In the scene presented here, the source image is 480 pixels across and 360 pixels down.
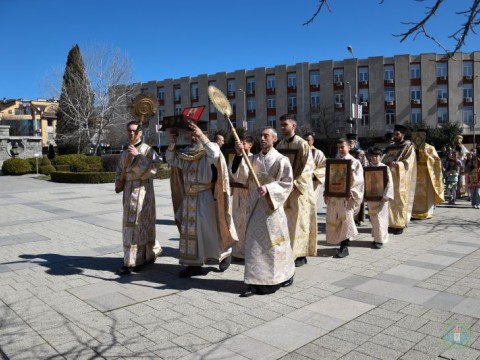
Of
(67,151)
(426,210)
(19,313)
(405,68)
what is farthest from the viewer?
(405,68)

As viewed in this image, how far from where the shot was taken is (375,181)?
28.4 feet

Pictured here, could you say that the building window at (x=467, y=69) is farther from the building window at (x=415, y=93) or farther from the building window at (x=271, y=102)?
the building window at (x=271, y=102)

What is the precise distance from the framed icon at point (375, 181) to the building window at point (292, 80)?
5163 centimetres

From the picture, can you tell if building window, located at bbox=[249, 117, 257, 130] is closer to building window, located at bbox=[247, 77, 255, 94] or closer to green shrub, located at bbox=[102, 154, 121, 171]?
building window, located at bbox=[247, 77, 255, 94]

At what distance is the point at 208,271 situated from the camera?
21.7 feet

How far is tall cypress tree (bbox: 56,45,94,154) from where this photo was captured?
126 ft

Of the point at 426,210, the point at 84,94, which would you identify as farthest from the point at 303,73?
the point at 426,210

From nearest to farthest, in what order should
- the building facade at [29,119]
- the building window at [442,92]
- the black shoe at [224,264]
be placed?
1. the black shoe at [224,264]
2. the building window at [442,92]
3. the building facade at [29,119]

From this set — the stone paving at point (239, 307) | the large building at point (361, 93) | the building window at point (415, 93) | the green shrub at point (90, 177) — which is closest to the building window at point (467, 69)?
the large building at point (361, 93)

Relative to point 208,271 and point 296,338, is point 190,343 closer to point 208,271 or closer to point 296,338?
point 296,338

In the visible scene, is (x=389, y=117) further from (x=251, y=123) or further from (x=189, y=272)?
(x=189, y=272)

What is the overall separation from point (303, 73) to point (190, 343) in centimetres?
5654

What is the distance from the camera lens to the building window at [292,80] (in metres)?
58.8

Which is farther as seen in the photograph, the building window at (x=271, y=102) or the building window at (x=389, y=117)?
the building window at (x=271, y=102)
